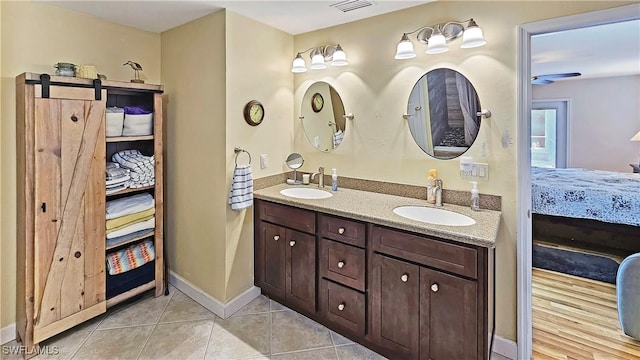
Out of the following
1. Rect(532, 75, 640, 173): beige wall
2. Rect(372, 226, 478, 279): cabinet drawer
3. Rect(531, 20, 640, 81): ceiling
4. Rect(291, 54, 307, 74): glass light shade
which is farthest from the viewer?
Rect(532, 75, 640, 173): beige wall

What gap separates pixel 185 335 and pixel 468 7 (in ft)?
9.29

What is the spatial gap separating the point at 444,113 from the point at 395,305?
1.30 meters

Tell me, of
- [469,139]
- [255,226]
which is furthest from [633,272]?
[255,226]

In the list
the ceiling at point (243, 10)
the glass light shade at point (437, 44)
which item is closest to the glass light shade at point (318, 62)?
the ceiling at point (243, 10)

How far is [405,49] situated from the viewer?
2172 millimetres

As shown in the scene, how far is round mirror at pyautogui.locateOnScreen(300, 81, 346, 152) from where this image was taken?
2747mm

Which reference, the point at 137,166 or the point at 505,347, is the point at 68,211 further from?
the point at 505,347

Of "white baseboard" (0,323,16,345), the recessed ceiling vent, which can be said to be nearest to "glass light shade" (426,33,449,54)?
the recessed ceiling vent

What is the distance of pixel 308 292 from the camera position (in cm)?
232

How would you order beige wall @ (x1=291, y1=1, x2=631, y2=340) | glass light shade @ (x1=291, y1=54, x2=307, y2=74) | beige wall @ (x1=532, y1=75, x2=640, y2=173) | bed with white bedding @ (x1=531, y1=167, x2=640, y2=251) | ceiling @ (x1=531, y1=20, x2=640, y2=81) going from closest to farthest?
beige wall @ (x1=291, y1=1, x2=631, y2=340), glass light shade @ (x1=291, y1=54, x2=307, y2=74), ceiling @ (x1=531, y1=20, x2=640, y2=81), bed with white bedding @ (x1=531, y1=167, x2=640, y2=251), beige wall @ (x1=532, y1=75, x2=640, y2=173)

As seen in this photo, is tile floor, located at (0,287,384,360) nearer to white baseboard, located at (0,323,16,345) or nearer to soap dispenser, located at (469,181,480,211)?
white baseboard, located at (0,323,16,345)

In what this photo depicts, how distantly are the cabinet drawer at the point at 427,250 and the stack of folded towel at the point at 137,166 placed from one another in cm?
178

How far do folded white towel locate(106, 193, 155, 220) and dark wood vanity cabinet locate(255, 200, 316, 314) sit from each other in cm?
86

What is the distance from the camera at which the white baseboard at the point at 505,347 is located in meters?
2.00
